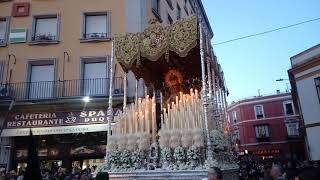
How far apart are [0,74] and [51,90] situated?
2.76m

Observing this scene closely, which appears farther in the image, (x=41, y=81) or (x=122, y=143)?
(x=41, y=81)

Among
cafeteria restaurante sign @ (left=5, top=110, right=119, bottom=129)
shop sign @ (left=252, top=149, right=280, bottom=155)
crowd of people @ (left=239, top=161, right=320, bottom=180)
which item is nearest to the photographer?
crowd of people @ (left=239, top=161, right=320, bottom=180)

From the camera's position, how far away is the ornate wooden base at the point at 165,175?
268 inches

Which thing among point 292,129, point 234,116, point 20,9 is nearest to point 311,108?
point 20,9

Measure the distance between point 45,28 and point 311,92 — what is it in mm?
14810

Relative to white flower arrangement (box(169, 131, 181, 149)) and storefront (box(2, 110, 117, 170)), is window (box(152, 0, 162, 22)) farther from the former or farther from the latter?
white flower arrangement (box(169, 131, 181, 149))

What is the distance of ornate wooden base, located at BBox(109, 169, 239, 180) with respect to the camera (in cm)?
680

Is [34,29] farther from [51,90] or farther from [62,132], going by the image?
[62,132]

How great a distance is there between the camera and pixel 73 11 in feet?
55.7

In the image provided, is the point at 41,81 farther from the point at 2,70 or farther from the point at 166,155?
the point at 166,155

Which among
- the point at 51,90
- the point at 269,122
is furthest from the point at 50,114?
the point at 269,122

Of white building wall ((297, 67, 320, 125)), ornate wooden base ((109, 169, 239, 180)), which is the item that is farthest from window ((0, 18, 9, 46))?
white building wall ((297, 67, 320, 125))

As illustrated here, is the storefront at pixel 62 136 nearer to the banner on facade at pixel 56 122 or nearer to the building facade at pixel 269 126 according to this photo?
the banner on facade at pixel 56 122

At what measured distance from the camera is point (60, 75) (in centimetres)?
1597
